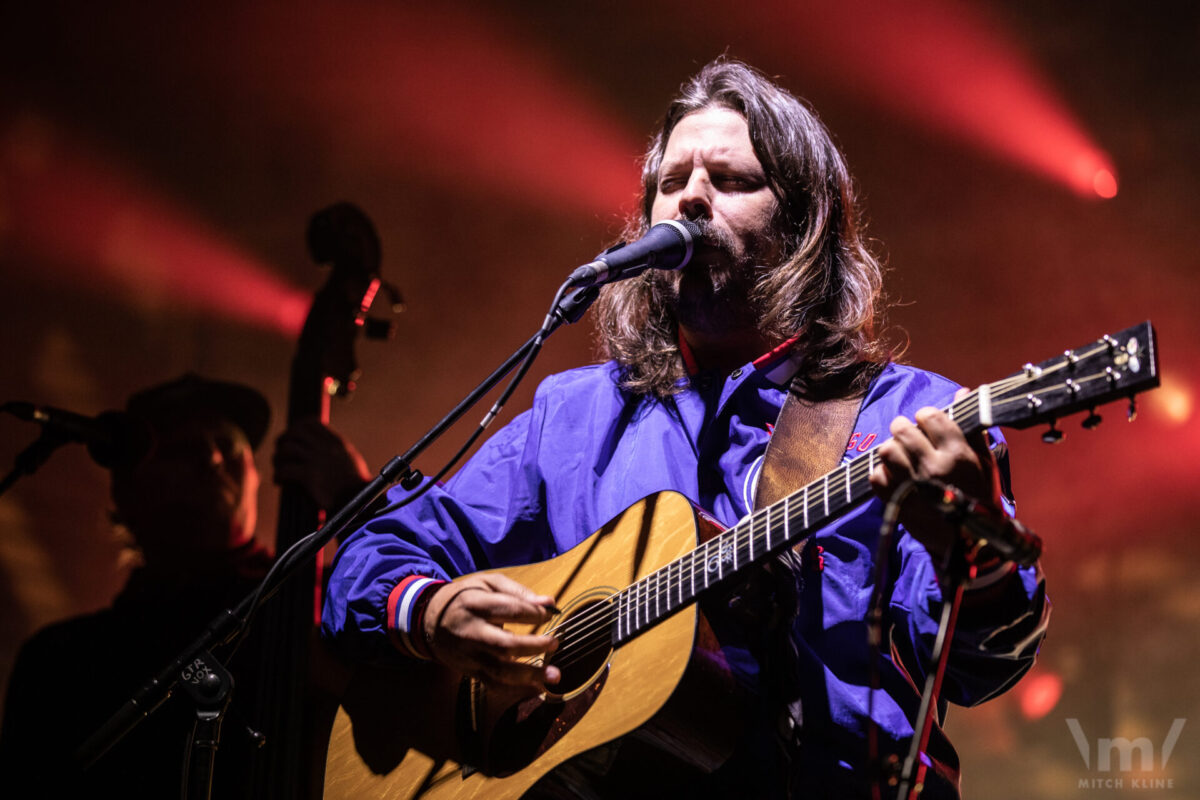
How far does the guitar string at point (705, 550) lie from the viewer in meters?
1.56

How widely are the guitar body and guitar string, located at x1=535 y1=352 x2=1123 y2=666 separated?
16 millimetres

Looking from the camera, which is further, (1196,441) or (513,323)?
(513,323)

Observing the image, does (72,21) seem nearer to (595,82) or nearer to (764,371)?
(595,82)

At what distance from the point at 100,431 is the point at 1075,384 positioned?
2664 millimetres

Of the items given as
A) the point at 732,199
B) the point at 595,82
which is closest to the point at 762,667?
the point at 732,199

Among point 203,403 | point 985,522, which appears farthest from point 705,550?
point 203,403

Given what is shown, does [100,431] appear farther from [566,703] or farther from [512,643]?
[566,703]

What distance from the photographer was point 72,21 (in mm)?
4566

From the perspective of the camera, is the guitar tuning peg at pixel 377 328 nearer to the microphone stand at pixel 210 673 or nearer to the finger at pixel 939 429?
the microphone stand at pixel 210 673

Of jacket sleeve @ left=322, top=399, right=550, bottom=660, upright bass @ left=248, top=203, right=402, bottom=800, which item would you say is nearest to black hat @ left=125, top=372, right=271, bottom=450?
upright bass @ left=248, top=203, right=402, bottom=800

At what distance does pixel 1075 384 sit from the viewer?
150 cm

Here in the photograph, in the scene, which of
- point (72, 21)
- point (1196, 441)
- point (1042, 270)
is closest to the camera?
point (1196, 441)

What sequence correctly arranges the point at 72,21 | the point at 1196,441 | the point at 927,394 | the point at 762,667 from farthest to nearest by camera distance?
the point at 72,21, the point at 1196,441, the point at 927,394, the point at 762,667

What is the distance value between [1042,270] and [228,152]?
3.60 meters
